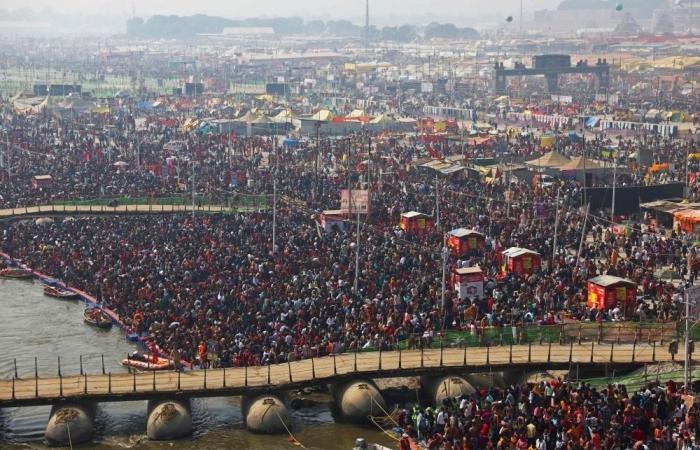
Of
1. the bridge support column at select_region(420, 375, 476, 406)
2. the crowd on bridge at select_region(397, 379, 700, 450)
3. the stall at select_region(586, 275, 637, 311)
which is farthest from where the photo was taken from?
the stall at select_region(586, 275, 637, 311)

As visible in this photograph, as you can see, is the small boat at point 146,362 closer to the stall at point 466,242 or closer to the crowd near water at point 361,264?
the crowd near water at point 361,264

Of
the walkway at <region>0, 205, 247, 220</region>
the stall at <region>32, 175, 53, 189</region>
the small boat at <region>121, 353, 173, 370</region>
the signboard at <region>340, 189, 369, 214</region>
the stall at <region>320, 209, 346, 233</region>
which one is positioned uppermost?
the signboard at <region>340, 189, 369, 214</region>

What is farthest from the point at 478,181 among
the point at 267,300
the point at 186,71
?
the point at 186,71

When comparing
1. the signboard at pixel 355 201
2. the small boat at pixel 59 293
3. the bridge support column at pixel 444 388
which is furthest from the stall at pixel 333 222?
the bridge support column at pixel 444 388

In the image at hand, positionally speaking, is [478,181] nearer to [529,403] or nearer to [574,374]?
[574,374]

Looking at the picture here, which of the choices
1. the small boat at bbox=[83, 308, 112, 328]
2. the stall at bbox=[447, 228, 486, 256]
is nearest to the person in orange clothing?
the small boat at bbox=[83, 308, 112, 328]

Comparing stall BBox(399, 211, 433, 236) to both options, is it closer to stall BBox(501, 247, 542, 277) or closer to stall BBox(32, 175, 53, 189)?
stall BBox(501, 247, 542, 277)
